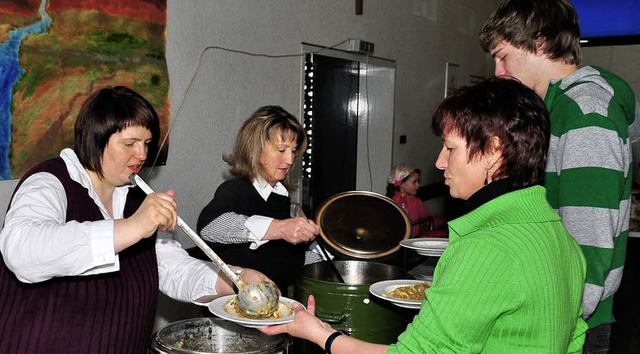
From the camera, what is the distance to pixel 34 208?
1.75m

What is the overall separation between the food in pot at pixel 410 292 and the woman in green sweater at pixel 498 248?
91 cm

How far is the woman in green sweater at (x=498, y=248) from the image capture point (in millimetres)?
1353

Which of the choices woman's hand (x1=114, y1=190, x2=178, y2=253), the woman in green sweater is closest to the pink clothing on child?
woman's hand (x1=114, y1=190, x2=178, y2=253)

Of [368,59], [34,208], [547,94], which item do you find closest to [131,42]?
[34,208]

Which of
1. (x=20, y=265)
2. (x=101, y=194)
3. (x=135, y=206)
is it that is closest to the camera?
(x=20, y=265)

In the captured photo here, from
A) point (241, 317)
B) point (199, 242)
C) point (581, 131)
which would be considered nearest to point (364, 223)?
point (241, 317)

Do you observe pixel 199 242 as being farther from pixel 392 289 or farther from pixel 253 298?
pixel 392 289

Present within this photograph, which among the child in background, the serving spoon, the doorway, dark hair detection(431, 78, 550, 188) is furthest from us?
the child in background

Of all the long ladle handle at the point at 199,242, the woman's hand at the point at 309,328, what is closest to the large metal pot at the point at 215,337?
the long ladle handle at the point at 199,242

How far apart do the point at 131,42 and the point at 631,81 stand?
7.38 m

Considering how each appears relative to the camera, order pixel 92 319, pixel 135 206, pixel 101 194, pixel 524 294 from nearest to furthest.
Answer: pixel 524 294, pixel 92 319, pixel 101 194, pixel 135 206

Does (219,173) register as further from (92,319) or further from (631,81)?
(631,81)

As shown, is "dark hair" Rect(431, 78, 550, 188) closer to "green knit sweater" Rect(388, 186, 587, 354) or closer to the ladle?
"green knit sweater" Rect(388, 186, 587, 354)

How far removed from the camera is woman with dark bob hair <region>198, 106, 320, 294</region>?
9.24 feet
